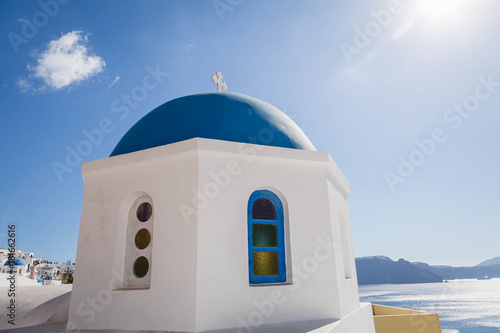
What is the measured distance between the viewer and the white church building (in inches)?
149

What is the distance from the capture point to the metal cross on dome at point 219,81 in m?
6.30

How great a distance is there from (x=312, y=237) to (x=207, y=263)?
1520mm

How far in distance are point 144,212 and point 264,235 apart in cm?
179

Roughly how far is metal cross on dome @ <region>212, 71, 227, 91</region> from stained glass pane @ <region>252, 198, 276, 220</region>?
Result: 289 centimetres

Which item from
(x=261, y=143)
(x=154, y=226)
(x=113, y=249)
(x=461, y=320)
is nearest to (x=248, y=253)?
(x=154, y=226)

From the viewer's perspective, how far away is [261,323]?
383 centimetres

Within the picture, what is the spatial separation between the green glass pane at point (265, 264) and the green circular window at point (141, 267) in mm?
1533

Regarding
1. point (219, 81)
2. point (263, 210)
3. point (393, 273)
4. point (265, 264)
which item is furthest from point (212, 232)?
point (393, 273)

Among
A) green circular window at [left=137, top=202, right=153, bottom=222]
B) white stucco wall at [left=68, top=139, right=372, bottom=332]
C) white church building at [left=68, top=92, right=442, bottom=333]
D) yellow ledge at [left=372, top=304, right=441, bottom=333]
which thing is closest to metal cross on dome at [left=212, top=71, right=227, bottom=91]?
white church building at [left=68, top=92, right=442, bottom=333]

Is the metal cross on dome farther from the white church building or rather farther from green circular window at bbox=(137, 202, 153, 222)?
green circular window at bbox=(137, 202, 153, 222)

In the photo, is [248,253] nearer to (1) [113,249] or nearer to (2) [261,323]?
(2) [261,323]

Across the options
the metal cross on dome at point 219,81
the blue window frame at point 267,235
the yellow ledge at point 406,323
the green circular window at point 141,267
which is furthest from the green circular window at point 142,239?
the yellow ledge at point 406,323

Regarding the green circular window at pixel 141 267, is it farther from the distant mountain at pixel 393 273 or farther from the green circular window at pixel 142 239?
the distant mountain at pixel 393 273

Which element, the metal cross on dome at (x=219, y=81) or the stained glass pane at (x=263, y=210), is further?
the metal cross on dome at (x=219, y=81)
